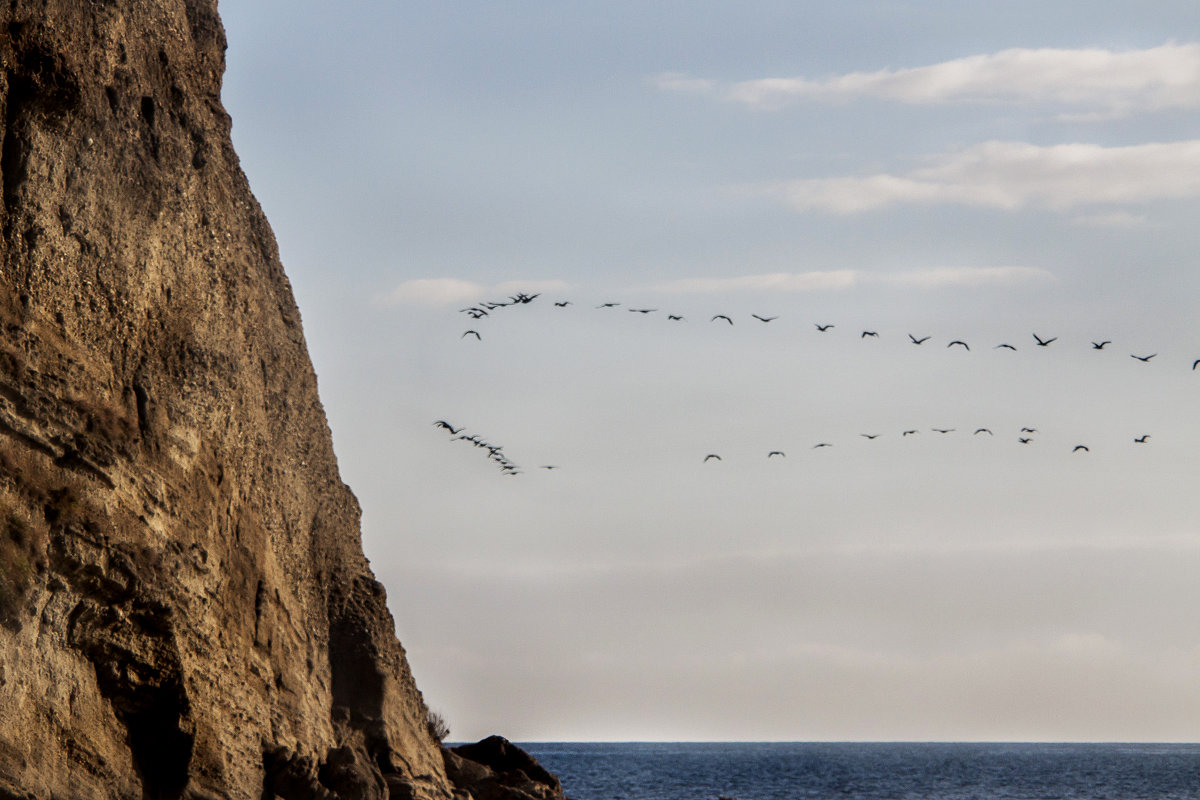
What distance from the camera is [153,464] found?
802 inches

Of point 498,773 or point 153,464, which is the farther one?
point 498,773

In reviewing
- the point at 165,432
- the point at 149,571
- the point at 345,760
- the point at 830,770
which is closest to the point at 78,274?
the point at 165,432

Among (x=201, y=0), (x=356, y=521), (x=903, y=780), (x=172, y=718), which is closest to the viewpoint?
(x=172, y=718)

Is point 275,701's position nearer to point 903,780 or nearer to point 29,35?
point 29,35

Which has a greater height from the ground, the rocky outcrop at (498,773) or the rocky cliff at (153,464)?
the rocky cliff at (153,464)

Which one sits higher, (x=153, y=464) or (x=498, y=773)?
(x=153, y=464)

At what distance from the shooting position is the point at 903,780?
301 feet

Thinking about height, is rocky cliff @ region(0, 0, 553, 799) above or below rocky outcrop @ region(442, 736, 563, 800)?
above

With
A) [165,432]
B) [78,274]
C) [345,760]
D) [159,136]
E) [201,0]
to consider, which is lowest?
[345,760]

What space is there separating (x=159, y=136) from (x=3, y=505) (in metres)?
7.15

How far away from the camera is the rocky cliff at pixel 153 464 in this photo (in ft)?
59.1

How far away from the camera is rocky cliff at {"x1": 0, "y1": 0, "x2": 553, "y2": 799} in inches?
709

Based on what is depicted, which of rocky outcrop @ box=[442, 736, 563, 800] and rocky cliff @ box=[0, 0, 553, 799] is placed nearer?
rocky cliff @ box=[0, 0, 553, 799]

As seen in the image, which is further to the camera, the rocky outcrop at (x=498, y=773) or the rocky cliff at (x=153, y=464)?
the rocky outcrop at (x=498, y=773)
